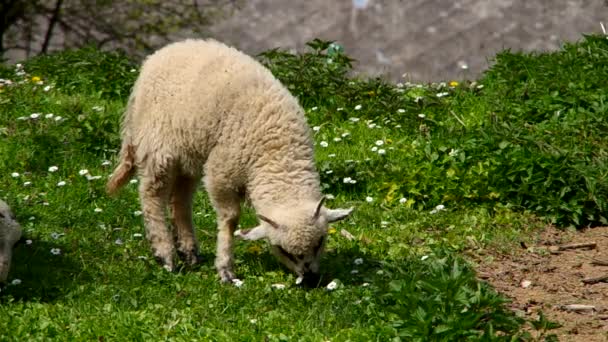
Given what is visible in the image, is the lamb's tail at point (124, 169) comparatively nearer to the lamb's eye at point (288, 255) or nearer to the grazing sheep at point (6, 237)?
the grazing sheep at point (6, 237)

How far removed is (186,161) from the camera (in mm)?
8328

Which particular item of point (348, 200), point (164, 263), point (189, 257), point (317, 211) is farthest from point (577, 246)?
point (164, 263)

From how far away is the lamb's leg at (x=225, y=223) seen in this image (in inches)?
322

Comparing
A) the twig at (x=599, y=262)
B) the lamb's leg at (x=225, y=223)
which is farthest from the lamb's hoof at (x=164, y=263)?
the twig at (x=599, y=262)

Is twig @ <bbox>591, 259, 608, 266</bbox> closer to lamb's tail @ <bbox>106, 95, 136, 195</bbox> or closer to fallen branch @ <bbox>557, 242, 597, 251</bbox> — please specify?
fallen branch @ <bbox>557, 242, 597, 251</bbox>

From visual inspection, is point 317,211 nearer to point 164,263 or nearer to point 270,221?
point 270,221

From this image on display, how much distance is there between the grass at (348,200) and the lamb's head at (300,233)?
0.21m

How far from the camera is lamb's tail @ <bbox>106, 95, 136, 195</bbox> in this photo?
28.7 ft

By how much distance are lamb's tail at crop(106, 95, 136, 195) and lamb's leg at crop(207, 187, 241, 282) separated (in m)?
0.83

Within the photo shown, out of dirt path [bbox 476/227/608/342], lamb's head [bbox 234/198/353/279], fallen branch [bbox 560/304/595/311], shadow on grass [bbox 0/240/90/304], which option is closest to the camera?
dirt path [bbox 476/227/608/342]

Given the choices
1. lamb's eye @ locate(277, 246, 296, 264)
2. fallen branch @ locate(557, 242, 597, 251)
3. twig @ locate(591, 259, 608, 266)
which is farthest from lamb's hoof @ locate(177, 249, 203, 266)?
twig @ locate(591, 259, 608, 266)

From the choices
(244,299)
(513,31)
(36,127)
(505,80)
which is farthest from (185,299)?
(513,31)

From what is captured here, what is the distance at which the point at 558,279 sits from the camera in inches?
318

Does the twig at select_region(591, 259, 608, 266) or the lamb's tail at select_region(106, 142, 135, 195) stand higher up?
the twig at select_region(591, 259, 608, 266)
